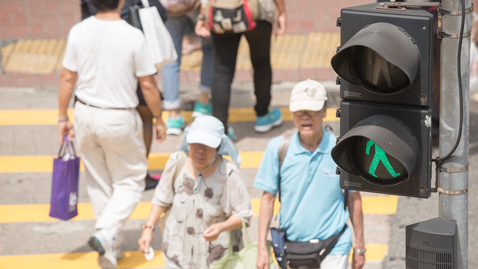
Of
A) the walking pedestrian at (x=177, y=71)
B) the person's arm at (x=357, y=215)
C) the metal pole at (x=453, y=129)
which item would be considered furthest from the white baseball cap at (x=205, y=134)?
the walking pedestrian at (x=177, y=71)

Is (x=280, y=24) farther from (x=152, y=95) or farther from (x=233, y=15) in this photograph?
(x=152, y=95)

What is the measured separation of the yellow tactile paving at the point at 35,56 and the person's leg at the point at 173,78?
251 cm

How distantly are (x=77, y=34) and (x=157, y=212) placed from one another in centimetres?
155

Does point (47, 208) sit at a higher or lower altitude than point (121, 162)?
lower

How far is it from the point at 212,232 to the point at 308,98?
3.62 ft

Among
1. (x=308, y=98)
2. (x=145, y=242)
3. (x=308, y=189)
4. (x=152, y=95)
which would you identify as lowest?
(x=145, y=242)

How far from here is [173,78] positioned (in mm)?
7727

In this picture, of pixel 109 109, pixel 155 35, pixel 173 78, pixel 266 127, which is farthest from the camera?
pixel 266 127

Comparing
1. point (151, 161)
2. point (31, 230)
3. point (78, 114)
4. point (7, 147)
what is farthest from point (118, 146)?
point (7, 147)

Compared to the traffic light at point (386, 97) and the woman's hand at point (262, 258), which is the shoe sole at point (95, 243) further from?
the traffic light at point (386, 97)

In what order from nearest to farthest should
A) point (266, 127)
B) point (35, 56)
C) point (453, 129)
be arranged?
point (453, 129), point (266, 127), point (35, 56)

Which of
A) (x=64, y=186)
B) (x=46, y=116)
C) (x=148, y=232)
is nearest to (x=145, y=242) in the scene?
(x=148, y=232)

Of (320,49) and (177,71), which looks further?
(320,49)

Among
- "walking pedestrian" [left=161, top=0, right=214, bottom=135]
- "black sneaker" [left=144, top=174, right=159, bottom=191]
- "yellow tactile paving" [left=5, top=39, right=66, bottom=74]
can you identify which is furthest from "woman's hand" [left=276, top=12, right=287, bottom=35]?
"yellow tactile paving" [left=5, top=39, right=66, bottom=74]
